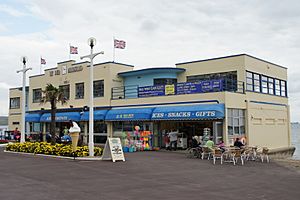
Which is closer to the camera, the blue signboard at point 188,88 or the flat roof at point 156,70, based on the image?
the blue signboard at point 188,88

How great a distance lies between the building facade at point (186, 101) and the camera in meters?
24.5

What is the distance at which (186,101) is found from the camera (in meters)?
25.6

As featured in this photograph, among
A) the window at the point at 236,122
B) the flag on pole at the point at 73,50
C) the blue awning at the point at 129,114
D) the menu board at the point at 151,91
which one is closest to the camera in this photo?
the window at the point at 236,122

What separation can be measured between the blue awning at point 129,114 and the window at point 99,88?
10.7ft

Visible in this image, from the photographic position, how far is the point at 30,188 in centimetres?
1055

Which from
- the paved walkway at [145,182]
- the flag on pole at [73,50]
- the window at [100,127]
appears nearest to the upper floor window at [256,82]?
the paved walkway at [145,182]

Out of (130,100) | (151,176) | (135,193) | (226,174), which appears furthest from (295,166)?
(130,100)

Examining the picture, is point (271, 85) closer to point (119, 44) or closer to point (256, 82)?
point (256, 82)

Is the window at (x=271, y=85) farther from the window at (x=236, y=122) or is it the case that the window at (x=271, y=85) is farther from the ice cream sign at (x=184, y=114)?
the ice cream sign at (x=184, y=114)

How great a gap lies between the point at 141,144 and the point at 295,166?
37.9 ft

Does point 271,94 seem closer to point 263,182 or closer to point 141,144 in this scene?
point 141,144

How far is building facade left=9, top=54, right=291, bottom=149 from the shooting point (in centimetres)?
2453

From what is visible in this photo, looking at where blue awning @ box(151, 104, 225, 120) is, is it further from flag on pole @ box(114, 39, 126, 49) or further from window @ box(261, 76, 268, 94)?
flag on pole @ box(114, 39, 126, 49)

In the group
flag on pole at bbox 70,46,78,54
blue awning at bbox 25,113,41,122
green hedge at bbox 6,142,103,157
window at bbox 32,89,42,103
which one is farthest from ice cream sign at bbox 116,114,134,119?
window at bbox 32,89,42,103
